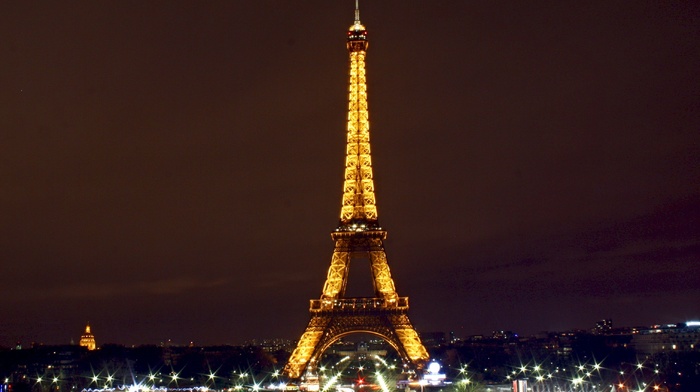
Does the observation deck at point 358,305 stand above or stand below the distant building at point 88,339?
below

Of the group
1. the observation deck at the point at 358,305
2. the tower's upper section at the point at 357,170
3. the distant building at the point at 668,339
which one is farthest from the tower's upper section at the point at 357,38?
the distant building at the point at 668,339

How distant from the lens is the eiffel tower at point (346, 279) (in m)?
75.2

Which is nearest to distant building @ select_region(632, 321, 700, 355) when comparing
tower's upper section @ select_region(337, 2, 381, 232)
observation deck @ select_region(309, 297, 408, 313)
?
observation deck @ select_region(309, 297, 408, 313)

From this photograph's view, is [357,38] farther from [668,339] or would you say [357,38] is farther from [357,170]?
[668,339]

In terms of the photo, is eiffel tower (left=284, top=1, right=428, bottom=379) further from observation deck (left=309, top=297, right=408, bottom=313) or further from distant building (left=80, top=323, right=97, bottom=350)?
distant building (left=80, top=323, right=97, bottom=350)

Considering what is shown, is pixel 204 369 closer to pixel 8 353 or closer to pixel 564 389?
pixel 8 353

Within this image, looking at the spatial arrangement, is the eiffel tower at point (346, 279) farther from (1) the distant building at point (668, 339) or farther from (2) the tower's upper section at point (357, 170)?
(1) the distant building at point (668, 339)

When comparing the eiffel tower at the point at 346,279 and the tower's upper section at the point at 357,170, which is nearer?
the eiffel tower at the point at 346,279

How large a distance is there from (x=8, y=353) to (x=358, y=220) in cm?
5431

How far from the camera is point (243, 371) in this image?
11244 cm

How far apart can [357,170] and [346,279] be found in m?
8.56

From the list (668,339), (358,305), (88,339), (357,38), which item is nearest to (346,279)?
(358,305)

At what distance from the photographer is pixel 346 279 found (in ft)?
251

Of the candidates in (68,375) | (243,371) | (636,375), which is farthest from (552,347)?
(68,375)
